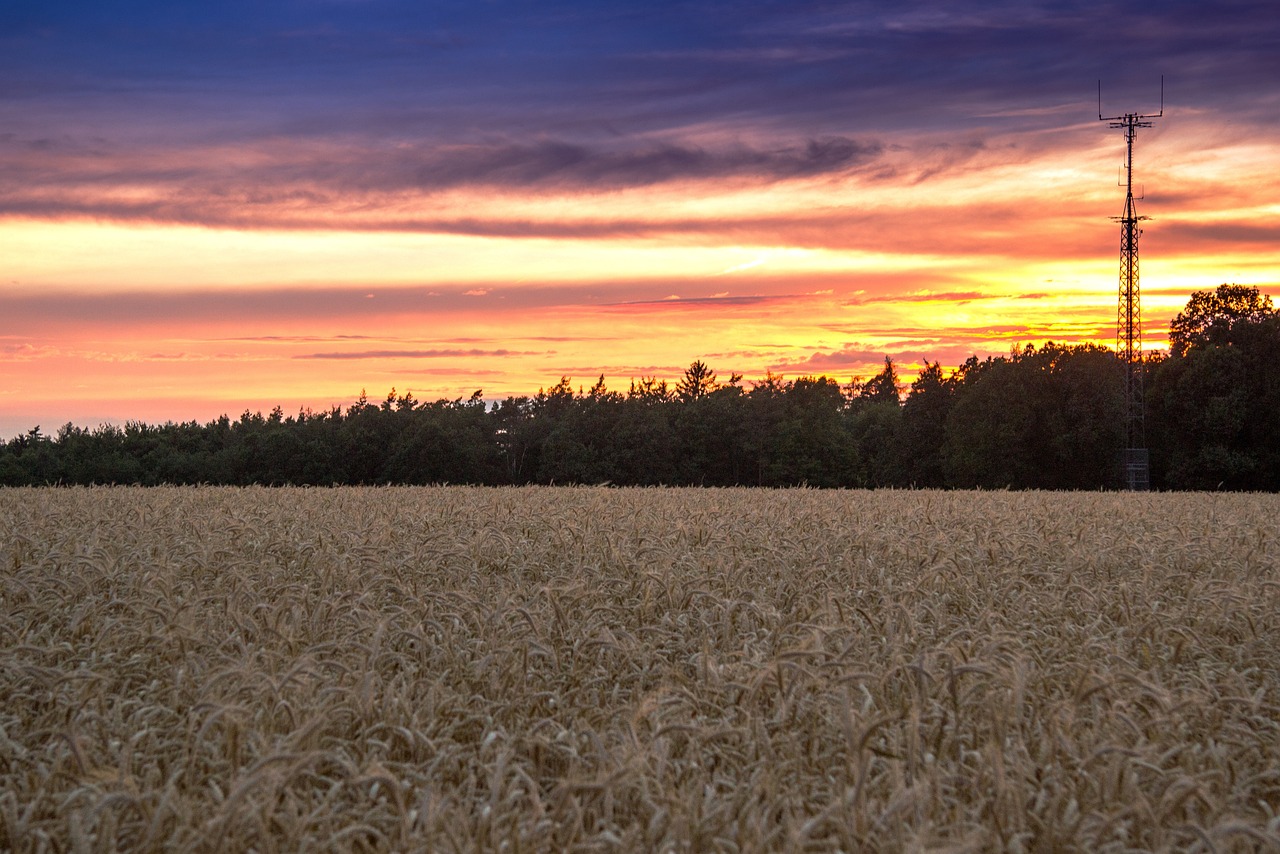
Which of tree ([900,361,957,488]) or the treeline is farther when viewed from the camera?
tree ([900,361,957,488])

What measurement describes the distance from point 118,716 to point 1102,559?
31.6ft

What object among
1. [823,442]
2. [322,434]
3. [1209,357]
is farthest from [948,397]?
[322,434]

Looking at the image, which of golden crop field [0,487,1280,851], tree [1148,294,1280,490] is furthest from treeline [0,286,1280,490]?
golden crop field [0,487,1280,851]

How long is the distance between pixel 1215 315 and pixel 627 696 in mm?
69048

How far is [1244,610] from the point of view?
8336 millimetres

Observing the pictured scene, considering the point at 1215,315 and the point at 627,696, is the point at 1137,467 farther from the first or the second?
the point at 627,696

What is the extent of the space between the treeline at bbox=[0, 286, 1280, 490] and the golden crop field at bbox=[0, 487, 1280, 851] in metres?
49.0

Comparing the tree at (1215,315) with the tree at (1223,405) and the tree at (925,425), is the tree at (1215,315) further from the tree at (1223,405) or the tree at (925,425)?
the tree at (925,425)

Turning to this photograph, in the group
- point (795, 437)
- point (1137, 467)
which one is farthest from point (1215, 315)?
point (795, 437)

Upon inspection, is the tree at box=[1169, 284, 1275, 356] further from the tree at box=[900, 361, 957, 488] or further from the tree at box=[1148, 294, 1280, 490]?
the tree at box=[900, 361, 957, 488]

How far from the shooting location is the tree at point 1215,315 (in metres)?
64.0

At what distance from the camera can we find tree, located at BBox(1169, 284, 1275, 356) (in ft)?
210

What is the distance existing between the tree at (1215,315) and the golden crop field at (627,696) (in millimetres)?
59560

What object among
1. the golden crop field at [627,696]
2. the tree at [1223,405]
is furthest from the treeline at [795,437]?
the golden crop field at [627,696]
